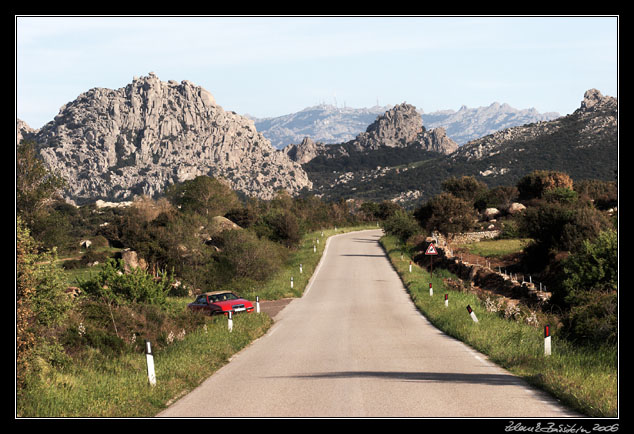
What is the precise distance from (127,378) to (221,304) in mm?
14121

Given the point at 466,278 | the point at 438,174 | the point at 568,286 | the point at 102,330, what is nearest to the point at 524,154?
the point at 438,174

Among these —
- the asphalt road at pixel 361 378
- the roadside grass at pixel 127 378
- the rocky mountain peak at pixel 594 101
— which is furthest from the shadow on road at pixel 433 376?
the rocky mountain peak at pixel 594 101

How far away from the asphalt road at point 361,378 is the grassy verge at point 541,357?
30 centimetres

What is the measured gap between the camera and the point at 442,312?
72.3ft

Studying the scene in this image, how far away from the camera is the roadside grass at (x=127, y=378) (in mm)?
9195

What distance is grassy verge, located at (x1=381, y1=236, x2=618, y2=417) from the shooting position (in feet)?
29.0

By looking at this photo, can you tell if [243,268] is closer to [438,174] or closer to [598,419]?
[598,419]

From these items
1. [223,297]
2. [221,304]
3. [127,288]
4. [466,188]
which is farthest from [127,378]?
[466,188]

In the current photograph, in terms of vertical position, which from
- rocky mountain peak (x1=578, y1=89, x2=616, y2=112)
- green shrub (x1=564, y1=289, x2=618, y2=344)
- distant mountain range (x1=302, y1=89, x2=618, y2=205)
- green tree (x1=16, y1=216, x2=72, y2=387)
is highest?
rocky mountain peak (x1=578, y1=89, x2=616, y2=112)

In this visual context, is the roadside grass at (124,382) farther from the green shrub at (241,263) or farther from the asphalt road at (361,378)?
the green shrub at (241,263)

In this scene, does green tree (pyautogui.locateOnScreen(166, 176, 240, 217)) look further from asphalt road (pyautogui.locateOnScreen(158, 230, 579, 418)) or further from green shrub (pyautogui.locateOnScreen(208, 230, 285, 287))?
asphalt road (pyautogui.locateOnScreen(158, 230, 579, 418))

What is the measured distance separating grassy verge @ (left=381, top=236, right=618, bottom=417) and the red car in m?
7.42

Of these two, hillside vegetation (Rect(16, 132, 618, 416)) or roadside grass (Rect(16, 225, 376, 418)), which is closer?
roadside grass (Rect(16, 225, 376, 418))

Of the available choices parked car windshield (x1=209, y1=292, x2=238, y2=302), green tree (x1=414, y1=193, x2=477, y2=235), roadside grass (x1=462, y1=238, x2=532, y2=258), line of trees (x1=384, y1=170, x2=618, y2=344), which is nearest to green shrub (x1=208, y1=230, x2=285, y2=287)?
parked car windshield (x1=209, y1=292, x2=238, y2=302)
